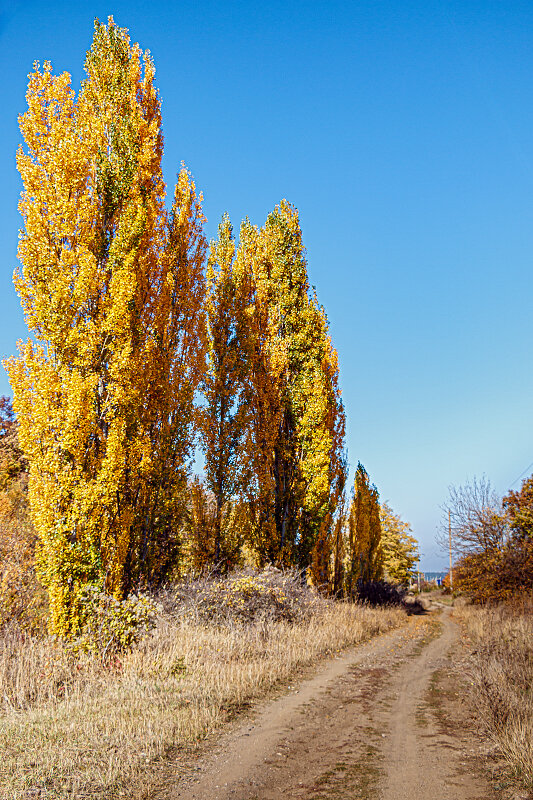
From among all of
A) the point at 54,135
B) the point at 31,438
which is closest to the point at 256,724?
the point at 31,438

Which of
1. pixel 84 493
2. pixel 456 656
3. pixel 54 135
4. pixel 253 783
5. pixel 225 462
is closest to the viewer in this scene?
pixel 253 783

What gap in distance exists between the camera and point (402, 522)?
145 ft

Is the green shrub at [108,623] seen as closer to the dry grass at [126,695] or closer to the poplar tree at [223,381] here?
the dry grass at [126,695]

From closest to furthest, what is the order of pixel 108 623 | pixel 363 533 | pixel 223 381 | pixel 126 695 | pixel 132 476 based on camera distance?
pixel 126 695, pixel 108 623, pixel 132 476, pixel 223 381, pixel 363 533

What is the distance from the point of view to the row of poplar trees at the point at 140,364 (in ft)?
28.8

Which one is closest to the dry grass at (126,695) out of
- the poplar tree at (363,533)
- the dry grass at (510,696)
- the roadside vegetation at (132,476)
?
the roadside vegetation at (132,476)

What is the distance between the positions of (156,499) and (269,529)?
502cm

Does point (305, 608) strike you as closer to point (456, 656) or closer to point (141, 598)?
point (456, 656)

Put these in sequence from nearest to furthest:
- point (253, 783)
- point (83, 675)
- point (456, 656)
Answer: point (253, 783), point (83, 675), point (456, 656)

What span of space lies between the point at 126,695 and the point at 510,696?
5.25 meters

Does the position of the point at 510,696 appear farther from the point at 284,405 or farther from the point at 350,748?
the point at 284,405

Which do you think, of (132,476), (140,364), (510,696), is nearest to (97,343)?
(140,364)

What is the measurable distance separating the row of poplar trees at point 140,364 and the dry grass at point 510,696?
6.71 m

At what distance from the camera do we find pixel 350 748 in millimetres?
5629
